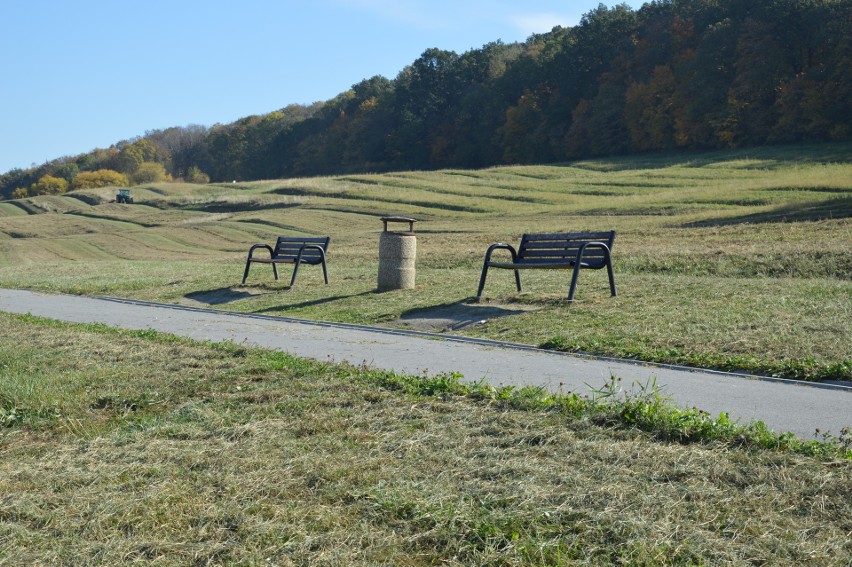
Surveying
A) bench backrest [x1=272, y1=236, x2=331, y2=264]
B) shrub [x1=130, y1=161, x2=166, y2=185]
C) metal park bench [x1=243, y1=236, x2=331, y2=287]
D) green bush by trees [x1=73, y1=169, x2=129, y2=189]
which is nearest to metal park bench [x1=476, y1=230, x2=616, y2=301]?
metal park bench [x1=243, y1=236, x2=331, y2=287]

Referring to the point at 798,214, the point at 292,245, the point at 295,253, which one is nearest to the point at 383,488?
the point at 292,245

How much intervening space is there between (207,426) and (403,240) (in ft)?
30.7

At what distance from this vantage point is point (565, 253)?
1277 cm

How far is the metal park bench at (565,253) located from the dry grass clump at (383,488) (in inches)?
247

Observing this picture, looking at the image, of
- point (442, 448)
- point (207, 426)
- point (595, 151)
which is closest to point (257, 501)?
point (442, 448)

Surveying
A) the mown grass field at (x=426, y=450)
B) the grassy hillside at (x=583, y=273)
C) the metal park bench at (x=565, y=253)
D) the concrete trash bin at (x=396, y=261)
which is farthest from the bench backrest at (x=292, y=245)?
the metal park bench at (x=565, y=253)

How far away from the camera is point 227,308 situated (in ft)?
48.3

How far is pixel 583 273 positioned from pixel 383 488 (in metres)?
11.9

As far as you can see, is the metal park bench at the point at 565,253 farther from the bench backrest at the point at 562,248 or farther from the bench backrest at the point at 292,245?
the bench backrest at the point at 292,245

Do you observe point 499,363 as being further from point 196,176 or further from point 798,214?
point 196,176

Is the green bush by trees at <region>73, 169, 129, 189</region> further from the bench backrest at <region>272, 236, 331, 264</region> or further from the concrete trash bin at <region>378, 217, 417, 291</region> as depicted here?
the concrete trash bin at <region>378, 217, 417, 291</region>

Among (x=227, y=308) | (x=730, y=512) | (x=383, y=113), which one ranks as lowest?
(x=227, y=308)

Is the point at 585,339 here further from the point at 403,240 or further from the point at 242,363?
the point at 403,240

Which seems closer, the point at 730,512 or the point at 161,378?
the point at 730,512
